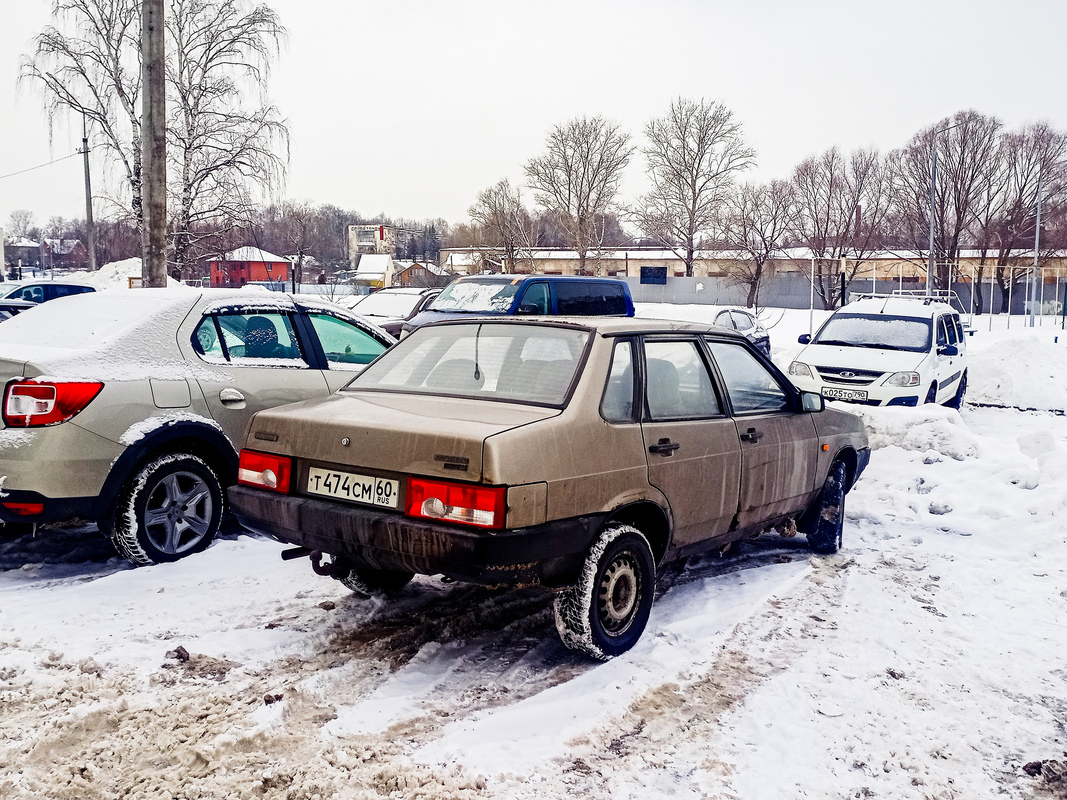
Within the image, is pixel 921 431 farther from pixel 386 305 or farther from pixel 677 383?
pixel 386 305

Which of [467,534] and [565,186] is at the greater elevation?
[565,186]

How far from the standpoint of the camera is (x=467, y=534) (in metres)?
3.56

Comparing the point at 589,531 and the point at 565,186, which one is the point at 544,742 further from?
the point at 565,186

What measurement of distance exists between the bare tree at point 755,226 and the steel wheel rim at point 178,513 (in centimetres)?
5635

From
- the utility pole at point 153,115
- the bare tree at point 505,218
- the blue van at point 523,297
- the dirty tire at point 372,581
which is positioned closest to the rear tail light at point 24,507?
the dirty tire at point 372,581

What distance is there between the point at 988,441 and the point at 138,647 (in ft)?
25.3

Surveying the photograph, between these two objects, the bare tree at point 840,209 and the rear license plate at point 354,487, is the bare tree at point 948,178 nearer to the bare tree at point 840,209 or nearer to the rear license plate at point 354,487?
the bare tree at point 840,209

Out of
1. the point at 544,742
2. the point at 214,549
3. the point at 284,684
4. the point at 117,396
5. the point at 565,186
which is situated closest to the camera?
the point at 544,742

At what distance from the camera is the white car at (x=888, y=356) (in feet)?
38.8

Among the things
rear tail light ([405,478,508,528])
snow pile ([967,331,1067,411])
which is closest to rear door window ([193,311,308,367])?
rear tail light ([405,478,508,528])

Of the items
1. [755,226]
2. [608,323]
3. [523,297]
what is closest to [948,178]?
[755,226]

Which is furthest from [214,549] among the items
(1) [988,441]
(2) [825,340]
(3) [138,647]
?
(2) [825,340]

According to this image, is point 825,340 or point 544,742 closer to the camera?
point 544,742

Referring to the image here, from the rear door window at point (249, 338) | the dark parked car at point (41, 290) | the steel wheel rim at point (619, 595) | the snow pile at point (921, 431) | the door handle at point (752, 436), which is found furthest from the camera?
the dark parked car at point (41, 290)
